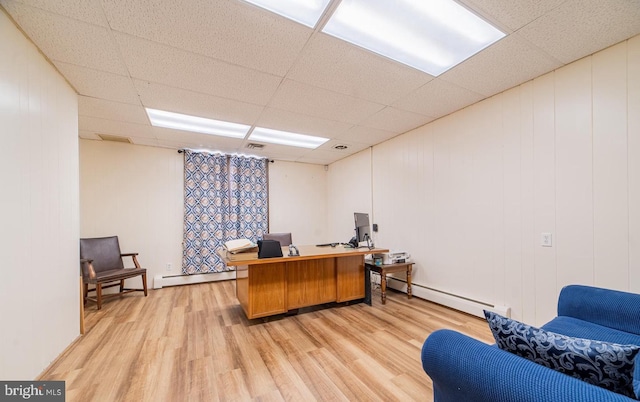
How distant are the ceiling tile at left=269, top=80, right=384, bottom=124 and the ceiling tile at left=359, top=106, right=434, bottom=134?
0.47 ft

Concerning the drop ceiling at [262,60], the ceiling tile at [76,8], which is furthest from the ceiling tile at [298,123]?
the ceiling tile at [76,8]

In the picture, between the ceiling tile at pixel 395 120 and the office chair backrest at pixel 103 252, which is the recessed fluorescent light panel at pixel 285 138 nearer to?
the ceiling tile at pixel 395 120

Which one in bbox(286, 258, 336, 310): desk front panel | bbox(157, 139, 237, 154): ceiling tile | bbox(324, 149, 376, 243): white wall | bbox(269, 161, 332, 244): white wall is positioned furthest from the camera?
bbox(269, 161, 332, 244): white wall

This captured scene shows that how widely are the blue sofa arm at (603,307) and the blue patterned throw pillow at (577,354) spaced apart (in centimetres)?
131

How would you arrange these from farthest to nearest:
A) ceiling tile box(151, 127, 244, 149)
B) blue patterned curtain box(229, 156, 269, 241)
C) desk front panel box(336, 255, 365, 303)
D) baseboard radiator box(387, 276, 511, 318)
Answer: blue patterned curtain box(229, 156, 269, 241) < ceiling tile box(151, 127, 244, 149) < desk front panel box(336, 255, 365, 303) < baseboard radiator box(387, 276, 511, 318)

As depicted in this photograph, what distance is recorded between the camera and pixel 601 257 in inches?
78.8

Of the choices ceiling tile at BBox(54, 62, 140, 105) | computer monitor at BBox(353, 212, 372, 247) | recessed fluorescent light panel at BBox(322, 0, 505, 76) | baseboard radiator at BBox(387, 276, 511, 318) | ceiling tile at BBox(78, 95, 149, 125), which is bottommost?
baseboard radiator at BBox(387, 276, 511, 318)

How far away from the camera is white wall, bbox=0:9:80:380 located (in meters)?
1.52

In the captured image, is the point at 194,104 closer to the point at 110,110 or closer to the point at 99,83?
the point at 99,83

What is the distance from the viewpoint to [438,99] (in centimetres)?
277

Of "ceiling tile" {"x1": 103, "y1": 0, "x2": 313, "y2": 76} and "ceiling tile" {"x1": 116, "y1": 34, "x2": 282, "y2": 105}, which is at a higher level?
"ceiling tile" {"x1": 103, "y1": 0, "x2": 313, "y2": 76}

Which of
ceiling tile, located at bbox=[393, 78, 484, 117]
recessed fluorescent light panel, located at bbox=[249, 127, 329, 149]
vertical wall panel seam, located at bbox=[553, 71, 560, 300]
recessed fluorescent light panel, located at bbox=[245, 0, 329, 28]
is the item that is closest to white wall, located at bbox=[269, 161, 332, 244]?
recessed fluorescent light panel, located at bbox=[249, 127, 329, 149]

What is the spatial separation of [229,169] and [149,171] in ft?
4.32

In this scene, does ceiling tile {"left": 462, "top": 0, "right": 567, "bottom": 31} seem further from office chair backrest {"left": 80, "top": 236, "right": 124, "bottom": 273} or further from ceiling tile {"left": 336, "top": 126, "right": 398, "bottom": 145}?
office chair backrest {"left": 80, "top": 236, "right": 124, "bottom": 273}
